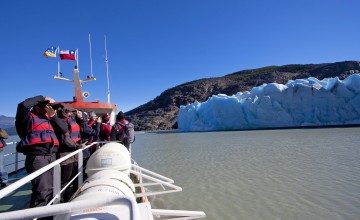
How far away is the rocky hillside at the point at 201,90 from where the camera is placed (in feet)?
212

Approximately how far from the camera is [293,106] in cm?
3109

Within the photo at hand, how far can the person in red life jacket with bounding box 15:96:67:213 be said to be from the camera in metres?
2.99

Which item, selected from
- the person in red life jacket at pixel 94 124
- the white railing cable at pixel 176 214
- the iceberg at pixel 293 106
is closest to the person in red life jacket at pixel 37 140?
the white railing cable at pixel 176 214

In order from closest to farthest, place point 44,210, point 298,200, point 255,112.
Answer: point 44,210, point 298,200, point 255,112

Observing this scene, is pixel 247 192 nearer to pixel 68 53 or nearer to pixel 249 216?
pixel 249 216

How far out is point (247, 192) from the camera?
5609 millimetres

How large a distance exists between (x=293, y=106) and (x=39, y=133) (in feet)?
103

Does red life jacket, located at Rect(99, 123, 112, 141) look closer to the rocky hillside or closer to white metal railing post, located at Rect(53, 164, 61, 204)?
white metal railing post, located at Rect(53, 164, 61, 204)

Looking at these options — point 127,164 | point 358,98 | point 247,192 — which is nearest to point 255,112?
point 358,98

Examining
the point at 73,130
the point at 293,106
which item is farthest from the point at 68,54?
the point at 293,106

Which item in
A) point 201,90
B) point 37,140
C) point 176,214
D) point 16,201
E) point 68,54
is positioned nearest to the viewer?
point 37,140

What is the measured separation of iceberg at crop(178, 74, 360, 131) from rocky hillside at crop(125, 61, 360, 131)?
31385 millimetres

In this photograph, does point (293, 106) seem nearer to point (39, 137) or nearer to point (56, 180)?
point (39, 137)

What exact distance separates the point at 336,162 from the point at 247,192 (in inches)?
166
